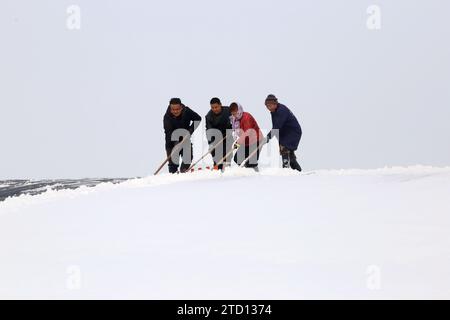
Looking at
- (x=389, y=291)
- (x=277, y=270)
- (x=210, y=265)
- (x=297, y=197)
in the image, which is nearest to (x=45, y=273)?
(x=210, y=265)

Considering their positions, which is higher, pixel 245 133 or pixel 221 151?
pixel 245 133

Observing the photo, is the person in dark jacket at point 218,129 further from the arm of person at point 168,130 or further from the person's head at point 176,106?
the arm of person at point 168,130

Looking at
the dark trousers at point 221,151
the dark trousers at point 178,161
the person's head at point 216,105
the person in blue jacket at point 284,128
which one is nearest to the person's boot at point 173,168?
the dark trousers at point 178,161

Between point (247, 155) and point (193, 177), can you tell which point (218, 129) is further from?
point (193, 177)

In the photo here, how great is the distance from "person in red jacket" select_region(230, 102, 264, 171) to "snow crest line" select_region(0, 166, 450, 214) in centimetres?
60

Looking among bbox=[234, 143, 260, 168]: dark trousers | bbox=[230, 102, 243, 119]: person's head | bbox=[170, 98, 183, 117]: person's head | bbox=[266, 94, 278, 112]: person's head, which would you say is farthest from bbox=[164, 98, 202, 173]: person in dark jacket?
bbox=[266, 94, 278, 112]: person's head

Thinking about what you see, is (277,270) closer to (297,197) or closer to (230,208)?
(230,208)

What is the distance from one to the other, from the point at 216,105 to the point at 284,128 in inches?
46.5

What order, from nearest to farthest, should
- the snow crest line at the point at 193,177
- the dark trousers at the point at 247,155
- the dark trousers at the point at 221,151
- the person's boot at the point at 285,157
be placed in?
1. the snow crest line at the point at 193,177
2. the person's boot at the point at 285,157
3. the dark trousers at the point at 247,155
4. the dark trousers at the point at 221,151

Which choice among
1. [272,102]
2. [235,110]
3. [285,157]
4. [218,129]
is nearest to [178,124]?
[218,129]

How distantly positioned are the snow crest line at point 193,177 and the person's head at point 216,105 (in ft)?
3.31

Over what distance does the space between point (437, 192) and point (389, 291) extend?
350 cm

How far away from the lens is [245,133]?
11945mm

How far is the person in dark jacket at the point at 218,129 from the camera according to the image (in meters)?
11.8
